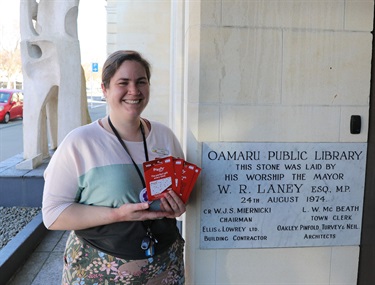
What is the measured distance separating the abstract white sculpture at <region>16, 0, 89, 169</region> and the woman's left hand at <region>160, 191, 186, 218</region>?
5.42 metres

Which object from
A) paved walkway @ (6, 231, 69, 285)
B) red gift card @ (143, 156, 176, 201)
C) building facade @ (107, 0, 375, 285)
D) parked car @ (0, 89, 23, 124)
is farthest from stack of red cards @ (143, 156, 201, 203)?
parked car @ (0, 89, 23, 124)

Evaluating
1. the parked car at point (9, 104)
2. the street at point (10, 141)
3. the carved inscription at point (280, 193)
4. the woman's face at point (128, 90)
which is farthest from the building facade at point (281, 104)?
the parked car at point (9, 104)

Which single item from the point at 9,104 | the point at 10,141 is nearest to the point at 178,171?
the point at 10,141

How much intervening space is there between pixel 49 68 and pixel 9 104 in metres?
15.5

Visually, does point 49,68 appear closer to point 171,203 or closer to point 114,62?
point 114,62

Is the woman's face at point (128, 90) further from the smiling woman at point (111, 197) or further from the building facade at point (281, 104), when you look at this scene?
the building facade at point (281, 104)

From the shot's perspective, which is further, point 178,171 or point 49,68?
point 49,68

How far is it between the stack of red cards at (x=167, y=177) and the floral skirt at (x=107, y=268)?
311 millimetres

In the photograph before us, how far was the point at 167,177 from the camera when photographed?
1.67m

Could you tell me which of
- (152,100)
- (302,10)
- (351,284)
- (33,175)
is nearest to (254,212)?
(351,284)

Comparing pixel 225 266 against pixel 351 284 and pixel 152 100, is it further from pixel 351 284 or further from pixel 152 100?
pixel 152 100

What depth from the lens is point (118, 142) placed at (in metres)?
1.74

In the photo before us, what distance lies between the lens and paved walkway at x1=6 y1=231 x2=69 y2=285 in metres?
3.84

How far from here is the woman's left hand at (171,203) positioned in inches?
66.2
